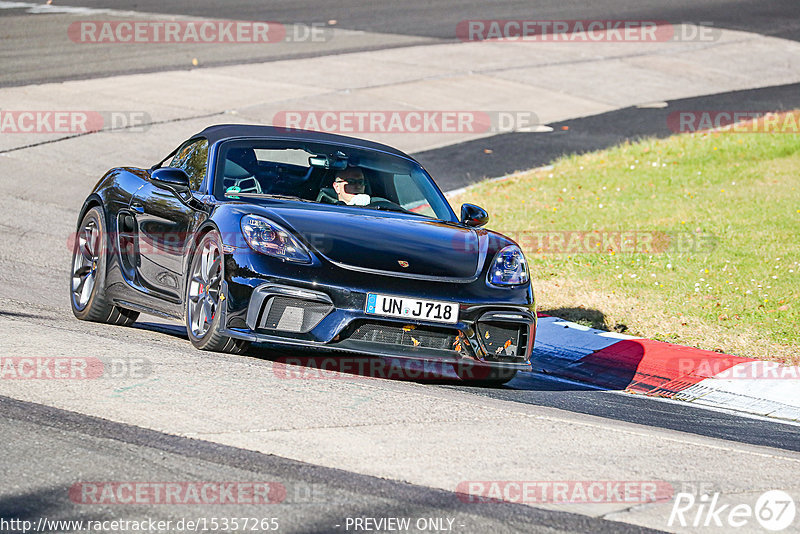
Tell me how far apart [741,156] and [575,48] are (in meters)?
9.77

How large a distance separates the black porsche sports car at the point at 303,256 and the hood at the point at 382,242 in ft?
0.04

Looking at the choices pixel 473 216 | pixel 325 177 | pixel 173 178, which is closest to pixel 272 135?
pixel 325 177

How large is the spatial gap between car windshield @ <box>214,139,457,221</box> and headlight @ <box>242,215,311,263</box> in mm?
564

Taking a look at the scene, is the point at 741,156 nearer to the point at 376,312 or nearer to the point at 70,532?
→ the point at 376,312

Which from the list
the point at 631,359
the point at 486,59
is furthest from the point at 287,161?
the point at 486,59

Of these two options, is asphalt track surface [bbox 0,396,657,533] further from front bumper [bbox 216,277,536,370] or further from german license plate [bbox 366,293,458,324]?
german license plate [bbox 366,293,458,324]

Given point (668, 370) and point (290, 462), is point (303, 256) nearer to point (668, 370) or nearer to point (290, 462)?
point (290, 462)

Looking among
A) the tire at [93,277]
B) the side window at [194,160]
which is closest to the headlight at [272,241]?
the side window at [194,160]

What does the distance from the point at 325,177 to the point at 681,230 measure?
5.62 m

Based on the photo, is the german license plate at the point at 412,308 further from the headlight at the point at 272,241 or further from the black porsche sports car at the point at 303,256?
the headlight at the point at 272,241

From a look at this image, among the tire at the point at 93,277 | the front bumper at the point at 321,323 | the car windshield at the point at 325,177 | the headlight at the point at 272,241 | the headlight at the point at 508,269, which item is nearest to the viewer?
the front bumper at the point at 321,323

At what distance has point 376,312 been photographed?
6.36 m

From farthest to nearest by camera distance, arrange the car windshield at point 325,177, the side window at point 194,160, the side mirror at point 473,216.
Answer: the side mirror at point 473,216
the side window at point 194,160
the car windshield at point 325,177

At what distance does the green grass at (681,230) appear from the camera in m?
9.53
